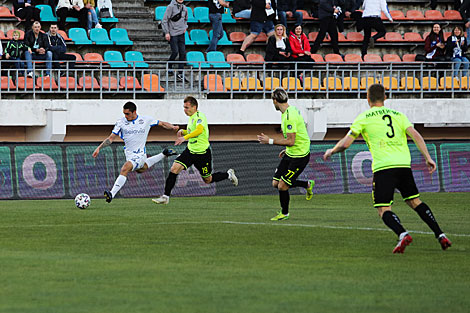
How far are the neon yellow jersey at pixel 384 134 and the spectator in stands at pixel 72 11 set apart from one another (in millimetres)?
19378

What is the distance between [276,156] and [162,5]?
10.2 metres

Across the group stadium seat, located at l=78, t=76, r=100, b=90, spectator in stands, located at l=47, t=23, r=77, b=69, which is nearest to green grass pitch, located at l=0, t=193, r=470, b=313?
stadium seat, located at l=78, t=76, r=100, b=90

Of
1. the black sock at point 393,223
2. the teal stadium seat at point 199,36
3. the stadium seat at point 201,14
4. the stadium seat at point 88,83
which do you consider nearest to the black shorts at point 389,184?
the black sock at point 393,223

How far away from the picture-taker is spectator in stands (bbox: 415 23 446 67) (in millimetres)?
30562

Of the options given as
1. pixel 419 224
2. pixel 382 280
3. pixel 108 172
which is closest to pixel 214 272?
pixel 382 280

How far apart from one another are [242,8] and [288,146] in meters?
15.8

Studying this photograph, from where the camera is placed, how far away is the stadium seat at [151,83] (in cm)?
2764

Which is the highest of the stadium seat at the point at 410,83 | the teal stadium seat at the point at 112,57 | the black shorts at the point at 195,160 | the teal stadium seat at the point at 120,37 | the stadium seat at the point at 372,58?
the teal stadium seat at the point at 120,37

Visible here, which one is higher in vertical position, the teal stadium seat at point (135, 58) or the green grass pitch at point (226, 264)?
the teal stadium seat at point (135, 58)

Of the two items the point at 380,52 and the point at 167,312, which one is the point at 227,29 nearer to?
the point at 380,52

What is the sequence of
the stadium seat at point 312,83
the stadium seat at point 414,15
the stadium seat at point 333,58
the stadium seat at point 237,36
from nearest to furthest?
the stadium seat at point 312,83 < the stadium seat at point 333,58 < the stadium seat at point 237,36 < the stadium seat at point 414,15

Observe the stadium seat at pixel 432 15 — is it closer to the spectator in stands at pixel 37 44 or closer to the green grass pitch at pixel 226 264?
the spectator in stands at pixel 37 44

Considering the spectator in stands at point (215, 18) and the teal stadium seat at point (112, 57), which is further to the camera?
the spectator in stands at point (215, 18)

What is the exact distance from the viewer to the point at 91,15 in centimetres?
2984
